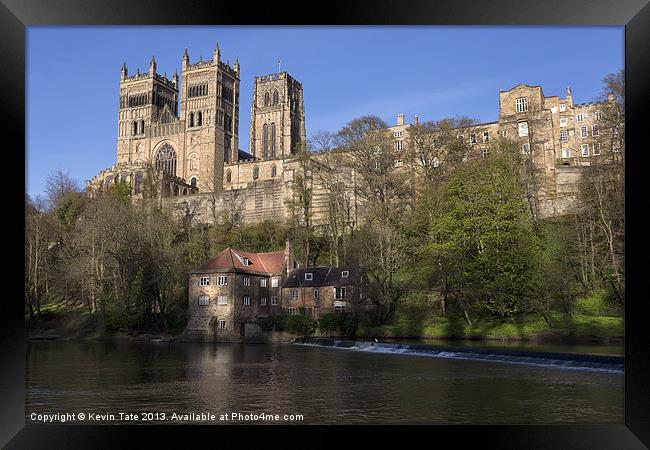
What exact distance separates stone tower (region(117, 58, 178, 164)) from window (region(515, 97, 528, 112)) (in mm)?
37949

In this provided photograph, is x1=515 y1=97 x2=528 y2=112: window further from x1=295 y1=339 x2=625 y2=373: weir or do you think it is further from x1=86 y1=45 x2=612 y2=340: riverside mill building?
x1=295 y1=339 x2=625 y2=373: weir

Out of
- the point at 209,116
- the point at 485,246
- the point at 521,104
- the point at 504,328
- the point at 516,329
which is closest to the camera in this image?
the point at 516,329

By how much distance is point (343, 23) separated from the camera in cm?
645

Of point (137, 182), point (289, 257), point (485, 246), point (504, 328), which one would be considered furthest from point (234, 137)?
point (504, 328)

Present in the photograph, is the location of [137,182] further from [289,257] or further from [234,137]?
[289,257]

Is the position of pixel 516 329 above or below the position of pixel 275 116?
below

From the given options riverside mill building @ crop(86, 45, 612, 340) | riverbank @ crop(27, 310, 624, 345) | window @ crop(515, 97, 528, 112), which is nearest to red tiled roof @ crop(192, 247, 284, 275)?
riverside mill building @ crop(86, 45, 612, 340)

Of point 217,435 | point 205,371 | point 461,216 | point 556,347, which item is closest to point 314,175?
point 461,216

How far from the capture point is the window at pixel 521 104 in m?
34.2

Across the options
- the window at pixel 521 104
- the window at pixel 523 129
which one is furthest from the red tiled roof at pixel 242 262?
the window at pixel 521 104

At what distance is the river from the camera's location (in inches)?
352

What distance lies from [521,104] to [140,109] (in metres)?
42.5

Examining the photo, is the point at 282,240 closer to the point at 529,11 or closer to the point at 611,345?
the point at 611,345
